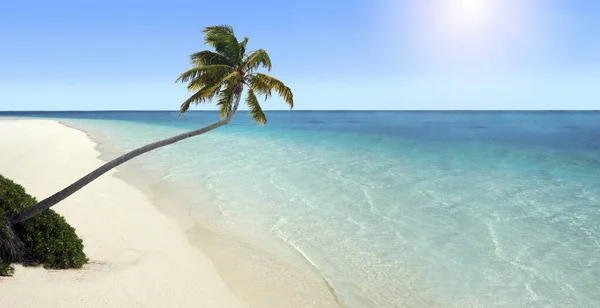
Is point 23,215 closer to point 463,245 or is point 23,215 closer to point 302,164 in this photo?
point 463,245

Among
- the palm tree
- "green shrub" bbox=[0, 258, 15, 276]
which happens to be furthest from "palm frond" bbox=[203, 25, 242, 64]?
"green shrub" bbox=[0, 258, 15, 276]

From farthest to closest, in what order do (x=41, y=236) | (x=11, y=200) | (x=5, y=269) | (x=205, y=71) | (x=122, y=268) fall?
(x=205, y=71) → (x=122, y=268) → (x=41, y=236) → (x=11, y=200) → (x=5, y=269)

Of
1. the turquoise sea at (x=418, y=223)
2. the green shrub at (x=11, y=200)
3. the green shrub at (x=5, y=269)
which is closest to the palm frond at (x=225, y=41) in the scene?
the turquoise sea at (x=418, y=223)

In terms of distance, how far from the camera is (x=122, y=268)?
395 inches

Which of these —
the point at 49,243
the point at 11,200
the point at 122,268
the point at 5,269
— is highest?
→ the point at 11,200

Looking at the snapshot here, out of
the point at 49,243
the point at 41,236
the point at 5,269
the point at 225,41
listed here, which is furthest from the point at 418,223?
the point at 5,269

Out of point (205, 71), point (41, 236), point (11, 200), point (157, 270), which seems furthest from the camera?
point (205, 71)

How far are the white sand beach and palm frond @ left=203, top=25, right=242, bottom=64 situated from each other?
6.01m

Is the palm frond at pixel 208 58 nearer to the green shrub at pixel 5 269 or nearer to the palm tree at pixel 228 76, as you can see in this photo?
the palm tree at pixel 228 76

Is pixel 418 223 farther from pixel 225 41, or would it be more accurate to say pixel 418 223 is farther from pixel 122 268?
pixel 122 268

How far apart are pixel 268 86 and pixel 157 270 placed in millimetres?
6359

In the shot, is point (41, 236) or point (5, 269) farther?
point (41, 236)

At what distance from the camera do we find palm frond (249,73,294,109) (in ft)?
43.4

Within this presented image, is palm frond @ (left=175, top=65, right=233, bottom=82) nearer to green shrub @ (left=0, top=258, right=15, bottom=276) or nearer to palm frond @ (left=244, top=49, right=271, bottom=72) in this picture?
palm frond @ (left=244, top=49, right=271, bottom=72)
